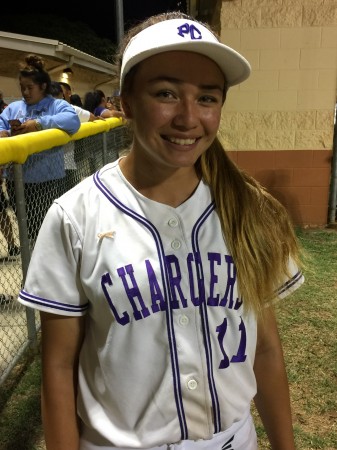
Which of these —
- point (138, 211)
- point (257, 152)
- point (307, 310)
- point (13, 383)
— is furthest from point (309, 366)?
point (257, 152)

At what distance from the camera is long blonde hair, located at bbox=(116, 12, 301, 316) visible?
122 centimetres

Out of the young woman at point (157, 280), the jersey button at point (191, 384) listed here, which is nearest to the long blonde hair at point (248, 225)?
the young woman at point (157, 280)

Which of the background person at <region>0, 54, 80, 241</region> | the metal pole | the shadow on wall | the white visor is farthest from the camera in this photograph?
the shadow on wall

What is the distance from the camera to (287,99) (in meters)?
5.88

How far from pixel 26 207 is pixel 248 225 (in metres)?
3.35

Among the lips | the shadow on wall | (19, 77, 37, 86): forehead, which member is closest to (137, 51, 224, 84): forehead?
the lips

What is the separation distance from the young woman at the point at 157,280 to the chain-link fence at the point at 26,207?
1.93 m

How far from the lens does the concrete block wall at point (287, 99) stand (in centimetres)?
562

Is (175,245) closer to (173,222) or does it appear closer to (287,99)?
(173,222)

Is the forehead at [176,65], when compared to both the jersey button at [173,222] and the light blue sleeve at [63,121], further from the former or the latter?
the light blue sleeve at [63,121]

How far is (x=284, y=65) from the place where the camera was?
227 inches

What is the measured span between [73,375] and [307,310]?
326 centimetres

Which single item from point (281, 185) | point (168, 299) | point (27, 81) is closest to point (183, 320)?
point (168, 299)

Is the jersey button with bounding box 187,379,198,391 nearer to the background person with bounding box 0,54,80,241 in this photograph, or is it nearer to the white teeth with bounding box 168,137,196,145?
the white teeth with bounding box 168,137,196,145
